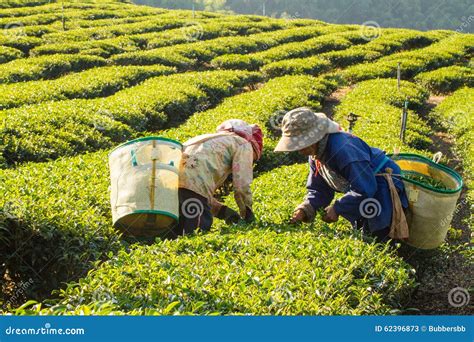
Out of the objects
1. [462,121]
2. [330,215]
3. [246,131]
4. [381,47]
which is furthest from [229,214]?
[381,47]

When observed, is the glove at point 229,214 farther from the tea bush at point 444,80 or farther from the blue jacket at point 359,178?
the tea bush at point 444,80

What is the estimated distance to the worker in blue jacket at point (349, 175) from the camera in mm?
5191

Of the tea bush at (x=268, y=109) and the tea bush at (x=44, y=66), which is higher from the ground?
the tea bush at (x=44, y=66)

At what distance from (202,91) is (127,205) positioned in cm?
1151

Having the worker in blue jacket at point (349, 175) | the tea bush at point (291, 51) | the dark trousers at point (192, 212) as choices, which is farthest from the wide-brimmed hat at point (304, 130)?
the tea bush at point (291, 51)

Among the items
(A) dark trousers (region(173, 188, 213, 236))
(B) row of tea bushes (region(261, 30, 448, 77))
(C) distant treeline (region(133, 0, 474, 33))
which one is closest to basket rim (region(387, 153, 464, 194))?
(A) dark trousers (region(173, 188, 213, 236))

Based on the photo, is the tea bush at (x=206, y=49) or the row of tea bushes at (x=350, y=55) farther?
the tea bush at (x=206, y=49)

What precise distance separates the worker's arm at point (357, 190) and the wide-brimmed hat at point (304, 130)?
39 cm

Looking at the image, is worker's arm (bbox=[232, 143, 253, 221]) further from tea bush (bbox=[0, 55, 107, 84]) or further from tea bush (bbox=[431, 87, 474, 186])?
tea bush (bbox=[0, 55, 107, 84])

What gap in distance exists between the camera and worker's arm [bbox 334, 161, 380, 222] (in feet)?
16.9

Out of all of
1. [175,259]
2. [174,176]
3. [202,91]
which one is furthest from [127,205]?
[202,91]

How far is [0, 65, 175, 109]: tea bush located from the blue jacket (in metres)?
9.26

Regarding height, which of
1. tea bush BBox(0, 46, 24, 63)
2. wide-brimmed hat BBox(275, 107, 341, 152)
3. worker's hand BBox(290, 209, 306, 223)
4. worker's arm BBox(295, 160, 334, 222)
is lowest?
worker's hand BBox(290, 209, 306, 223)

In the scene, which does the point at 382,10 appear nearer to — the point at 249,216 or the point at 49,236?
the point at 249,216
